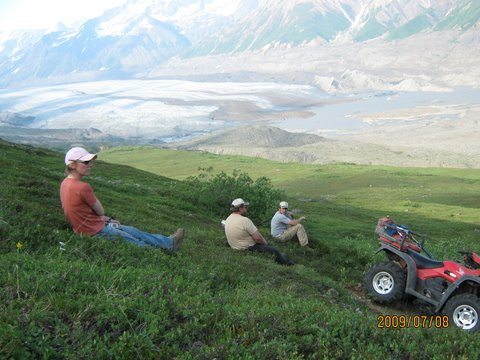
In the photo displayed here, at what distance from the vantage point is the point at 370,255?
70.9ft

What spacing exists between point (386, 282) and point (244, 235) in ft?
16.1

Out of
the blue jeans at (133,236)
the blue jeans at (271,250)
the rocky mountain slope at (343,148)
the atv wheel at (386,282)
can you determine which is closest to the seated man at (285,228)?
the blue jeans at (271,250)

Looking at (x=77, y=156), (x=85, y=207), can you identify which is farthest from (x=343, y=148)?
(x=77, y=156)

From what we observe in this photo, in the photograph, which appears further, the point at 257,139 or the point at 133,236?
the point at 257,139

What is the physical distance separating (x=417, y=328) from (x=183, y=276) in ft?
16.2

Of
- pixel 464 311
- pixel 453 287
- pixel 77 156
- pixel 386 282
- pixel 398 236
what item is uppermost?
pixel 77 156

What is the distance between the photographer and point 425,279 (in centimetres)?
1305

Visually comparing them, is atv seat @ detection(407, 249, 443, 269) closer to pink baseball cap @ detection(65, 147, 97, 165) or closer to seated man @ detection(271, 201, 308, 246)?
seated man @ detection(271, 201, 308, 246)

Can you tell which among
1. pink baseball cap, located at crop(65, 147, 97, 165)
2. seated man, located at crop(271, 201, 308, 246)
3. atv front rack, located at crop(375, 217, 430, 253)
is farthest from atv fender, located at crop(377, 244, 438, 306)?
pink baseball cap, located at crop(65, 147, 97, 165)

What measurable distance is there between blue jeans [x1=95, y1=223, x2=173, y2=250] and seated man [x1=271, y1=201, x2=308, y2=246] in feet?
26.1

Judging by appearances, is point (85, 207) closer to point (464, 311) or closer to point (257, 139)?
point (464, 311)

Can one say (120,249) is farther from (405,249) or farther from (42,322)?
(405,249)

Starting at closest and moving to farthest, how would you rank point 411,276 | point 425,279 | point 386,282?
point 425,279 → point 411,276 → point 386,282

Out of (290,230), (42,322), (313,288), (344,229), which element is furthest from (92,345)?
(344,229)
